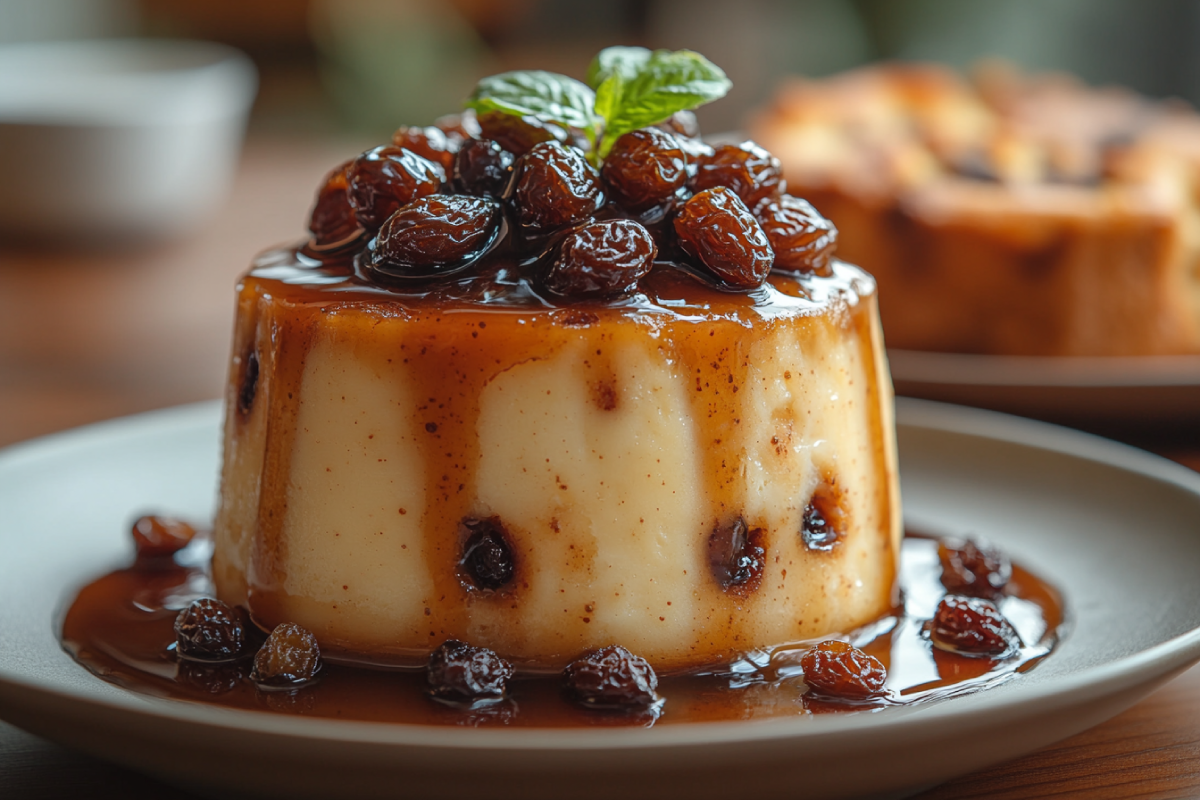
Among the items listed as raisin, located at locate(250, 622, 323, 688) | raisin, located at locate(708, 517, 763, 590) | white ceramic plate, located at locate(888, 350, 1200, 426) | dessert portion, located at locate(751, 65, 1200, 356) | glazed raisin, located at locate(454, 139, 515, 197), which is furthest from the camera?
dessert portion, located at locate(751, 65, 1200, 356)

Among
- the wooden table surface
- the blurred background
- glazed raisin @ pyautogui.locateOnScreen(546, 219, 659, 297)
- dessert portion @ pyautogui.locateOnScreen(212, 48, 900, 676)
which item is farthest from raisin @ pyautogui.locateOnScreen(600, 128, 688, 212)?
the blurred background

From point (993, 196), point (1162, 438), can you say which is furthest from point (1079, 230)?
point (1162, 438)

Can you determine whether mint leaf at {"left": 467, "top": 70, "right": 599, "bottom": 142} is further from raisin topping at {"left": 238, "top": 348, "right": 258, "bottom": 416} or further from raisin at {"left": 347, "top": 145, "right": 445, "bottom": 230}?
raisin topping at {"left": 238, "top": 348, "right": 258, "bottom": 416}

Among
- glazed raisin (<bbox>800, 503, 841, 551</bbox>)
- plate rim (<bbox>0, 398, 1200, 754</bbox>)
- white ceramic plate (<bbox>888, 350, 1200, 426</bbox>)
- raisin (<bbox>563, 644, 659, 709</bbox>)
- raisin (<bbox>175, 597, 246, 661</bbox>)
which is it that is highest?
plate rim (<bbox>0, 398, 1200, 754</bbox>)

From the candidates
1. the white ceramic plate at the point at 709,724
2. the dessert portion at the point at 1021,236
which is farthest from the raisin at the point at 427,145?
the dessert portion at the point at 1021,236

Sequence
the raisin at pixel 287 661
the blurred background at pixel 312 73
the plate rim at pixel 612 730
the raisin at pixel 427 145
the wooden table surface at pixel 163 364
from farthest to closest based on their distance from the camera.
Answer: the blurred background at pixel 312 73, the raisin at pixel 427 145, the raisin at pixel 287 661, the wooden table surface at pixel 163 364, the plate rim at pixel 612 730

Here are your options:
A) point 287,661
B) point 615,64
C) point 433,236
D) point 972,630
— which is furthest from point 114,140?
point 972,630

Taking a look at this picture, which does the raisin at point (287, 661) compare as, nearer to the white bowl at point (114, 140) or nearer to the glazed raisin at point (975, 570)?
the glazed raisin at point (975, 570)
